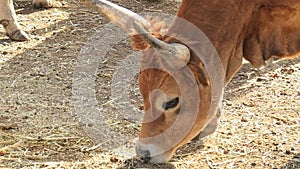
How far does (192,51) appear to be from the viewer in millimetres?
4199

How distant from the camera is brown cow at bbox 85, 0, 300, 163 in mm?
4129

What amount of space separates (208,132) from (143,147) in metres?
0.83

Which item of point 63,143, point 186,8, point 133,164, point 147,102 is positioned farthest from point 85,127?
point 186,8

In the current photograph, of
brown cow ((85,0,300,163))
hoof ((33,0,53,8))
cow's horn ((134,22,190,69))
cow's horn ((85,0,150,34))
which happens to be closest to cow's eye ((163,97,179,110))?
brown cow ((85,0,300,163))

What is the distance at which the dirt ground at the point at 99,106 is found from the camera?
4.77 meters

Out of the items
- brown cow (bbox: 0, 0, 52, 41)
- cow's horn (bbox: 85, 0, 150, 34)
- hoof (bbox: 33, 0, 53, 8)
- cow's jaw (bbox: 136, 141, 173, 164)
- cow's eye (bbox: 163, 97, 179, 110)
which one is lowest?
hoof (bbox: 33, 0, 53, 8)

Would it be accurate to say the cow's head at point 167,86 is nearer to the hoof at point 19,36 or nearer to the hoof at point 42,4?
the hoof at point 19,36

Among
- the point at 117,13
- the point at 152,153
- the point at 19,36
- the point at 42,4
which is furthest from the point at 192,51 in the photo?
the point at 42,4

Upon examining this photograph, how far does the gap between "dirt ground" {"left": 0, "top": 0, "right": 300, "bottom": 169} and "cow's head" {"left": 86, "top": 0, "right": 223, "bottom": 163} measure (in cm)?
36

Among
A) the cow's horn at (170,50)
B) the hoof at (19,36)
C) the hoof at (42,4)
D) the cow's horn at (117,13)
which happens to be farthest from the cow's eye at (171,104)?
the hoof at (42,4)

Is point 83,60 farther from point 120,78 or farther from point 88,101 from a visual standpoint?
point 88,101

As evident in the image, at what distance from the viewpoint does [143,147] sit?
4406mm

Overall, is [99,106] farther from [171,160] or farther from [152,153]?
[152,153]

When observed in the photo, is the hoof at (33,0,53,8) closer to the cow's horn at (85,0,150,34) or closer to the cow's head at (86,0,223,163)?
the cow's head at (86,0,223,163)
